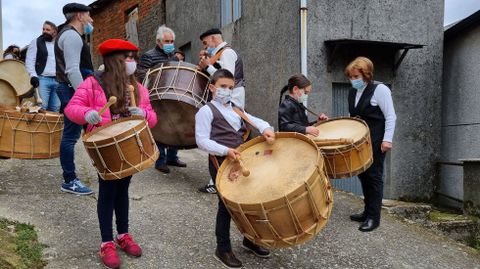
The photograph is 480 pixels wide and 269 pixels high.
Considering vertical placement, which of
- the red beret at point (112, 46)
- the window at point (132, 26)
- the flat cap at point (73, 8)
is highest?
the window at point (132, 26)

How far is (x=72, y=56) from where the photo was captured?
13.5 ft

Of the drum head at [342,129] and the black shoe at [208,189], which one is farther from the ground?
the drum head at [342,129]

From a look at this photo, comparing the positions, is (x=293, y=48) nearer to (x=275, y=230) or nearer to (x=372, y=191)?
(x=372, y=191)

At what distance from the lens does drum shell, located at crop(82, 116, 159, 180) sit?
2.93m

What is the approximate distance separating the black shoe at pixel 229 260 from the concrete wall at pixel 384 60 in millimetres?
3667

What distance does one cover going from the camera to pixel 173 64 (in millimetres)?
Answer: 4805

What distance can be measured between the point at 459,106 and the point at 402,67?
1.14 m

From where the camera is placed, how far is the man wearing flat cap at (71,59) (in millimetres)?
4129

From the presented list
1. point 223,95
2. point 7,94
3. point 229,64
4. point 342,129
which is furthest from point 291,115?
point 7,94

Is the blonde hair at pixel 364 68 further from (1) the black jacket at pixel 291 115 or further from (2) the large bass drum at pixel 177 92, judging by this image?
(2) the large bass drum at pixel 177 92

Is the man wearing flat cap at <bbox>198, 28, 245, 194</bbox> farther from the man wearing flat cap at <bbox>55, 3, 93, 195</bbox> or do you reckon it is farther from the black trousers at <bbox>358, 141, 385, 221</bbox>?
the black trousers at <bbox>358, 141, 385, 221</bbox>

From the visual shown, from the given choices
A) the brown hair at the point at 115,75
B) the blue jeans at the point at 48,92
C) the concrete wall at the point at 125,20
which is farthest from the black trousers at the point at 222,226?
the concrete wall at the point at 125,20

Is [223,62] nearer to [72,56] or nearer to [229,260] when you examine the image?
[72,56]

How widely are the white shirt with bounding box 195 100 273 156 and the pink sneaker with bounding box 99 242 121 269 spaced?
0.96 metres
